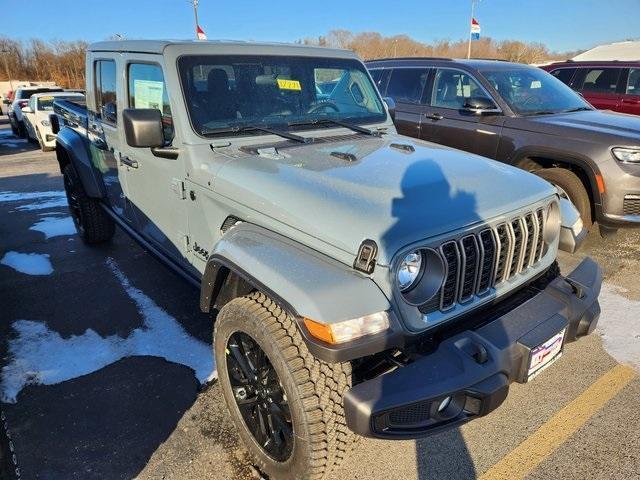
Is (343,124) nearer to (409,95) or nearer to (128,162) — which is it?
(128,162)

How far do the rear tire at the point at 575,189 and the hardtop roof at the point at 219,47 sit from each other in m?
2.73

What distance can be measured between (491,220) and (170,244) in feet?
7.26

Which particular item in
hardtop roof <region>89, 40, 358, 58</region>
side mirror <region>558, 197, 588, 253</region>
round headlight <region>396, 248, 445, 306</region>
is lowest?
side mirror <region>558, 197, 588, 253</region>

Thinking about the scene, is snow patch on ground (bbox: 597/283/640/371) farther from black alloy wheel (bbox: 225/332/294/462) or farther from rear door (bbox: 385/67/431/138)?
rear door (bbox: 385/67/431/138)

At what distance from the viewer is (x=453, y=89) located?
6035 millimetres

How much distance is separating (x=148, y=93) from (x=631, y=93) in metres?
9.26

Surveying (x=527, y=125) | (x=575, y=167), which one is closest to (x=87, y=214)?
(x=527, y=125)

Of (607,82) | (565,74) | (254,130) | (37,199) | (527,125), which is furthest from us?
(565,74)

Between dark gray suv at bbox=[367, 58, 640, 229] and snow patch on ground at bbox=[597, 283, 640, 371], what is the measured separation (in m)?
1.01

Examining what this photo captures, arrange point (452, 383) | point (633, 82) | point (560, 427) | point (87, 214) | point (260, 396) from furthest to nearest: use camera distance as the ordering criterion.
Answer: point (633, 82)
point (87, 214)
point (560, 427)
point (260, 396)
point (452, 383)

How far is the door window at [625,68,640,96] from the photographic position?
8.67 meters

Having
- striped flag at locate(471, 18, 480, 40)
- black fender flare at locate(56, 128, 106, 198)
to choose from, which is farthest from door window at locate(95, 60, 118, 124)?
striped flag at locate(471, 18, 480, 40)

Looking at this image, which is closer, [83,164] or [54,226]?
[83,164]

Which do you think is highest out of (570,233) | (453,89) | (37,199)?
(453,89)
